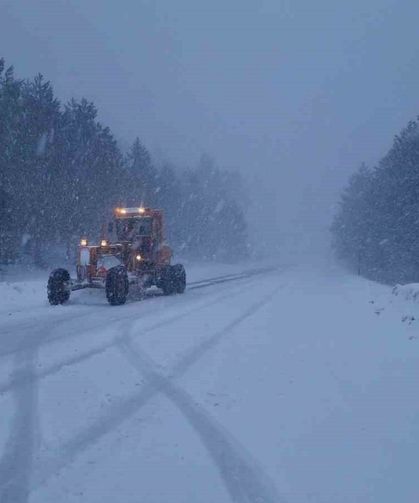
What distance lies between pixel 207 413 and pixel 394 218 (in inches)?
1584

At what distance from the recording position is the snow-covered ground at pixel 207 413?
180 inches

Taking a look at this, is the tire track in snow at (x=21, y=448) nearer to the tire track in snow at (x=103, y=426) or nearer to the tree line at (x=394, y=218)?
the tire track in snow at (x=103, y=426)

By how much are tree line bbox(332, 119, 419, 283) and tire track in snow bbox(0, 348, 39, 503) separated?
3757 centimetres

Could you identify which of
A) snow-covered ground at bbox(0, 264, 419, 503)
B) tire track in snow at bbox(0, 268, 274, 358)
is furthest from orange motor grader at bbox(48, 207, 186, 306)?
snow-covered ground at bbox(0, 264, 419, 503)

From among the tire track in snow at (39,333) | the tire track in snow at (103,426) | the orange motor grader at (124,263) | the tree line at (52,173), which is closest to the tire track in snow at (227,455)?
the tire track in snow at (103,426)

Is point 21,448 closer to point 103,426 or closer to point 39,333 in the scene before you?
point 103,426

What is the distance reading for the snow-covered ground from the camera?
4574 millimetres

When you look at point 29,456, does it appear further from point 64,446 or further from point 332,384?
point 332,384

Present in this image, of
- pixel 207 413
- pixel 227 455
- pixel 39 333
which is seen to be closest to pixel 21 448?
pixel 227 455

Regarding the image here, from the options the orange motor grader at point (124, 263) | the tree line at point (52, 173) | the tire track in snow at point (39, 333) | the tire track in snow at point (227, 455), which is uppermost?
Answer: the tree line at point (52, 173)

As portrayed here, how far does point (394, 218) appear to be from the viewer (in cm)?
4356

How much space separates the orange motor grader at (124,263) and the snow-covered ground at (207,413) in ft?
15.5

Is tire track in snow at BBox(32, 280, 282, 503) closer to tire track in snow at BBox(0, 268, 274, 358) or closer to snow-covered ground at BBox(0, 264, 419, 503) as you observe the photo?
snow-covered ground at BBox(0, 264, 419, 503)

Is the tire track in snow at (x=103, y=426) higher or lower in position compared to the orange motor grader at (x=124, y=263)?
lower
